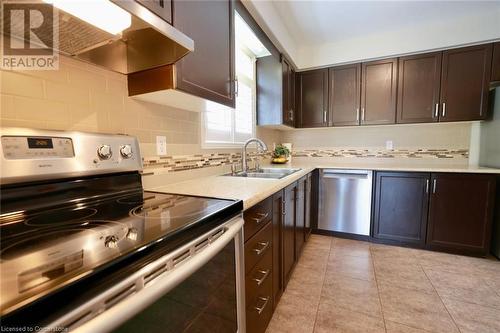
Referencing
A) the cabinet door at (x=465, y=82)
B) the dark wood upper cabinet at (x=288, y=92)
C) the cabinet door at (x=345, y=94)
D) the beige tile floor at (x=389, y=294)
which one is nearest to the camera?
the beige tile floor at (x=389, y=294)

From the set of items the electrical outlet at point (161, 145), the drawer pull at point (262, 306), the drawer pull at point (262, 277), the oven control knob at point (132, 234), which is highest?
the electrical outlet at point (161, 145)

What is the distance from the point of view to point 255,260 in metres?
1.13

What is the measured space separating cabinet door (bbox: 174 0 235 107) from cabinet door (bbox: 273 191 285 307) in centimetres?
71

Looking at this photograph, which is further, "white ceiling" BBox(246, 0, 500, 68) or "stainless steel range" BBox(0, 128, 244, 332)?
"white ceiling" BBox(246, 0, 500, 68)

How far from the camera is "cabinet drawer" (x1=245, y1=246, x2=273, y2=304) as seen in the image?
107 cm

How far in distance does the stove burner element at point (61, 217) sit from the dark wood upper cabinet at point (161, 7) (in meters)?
0.77

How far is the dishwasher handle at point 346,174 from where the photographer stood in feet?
8.39

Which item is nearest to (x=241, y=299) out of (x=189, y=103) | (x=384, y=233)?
(x=189, y=103)

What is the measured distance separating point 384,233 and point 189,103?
2519 millimetres

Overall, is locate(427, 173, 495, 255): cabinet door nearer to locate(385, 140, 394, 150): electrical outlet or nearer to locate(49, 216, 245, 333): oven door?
locate(385, 140, 394, 150): electrical outlet

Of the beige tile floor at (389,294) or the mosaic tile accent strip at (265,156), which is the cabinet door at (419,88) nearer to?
the mosaic tile accent strip at (265,156)

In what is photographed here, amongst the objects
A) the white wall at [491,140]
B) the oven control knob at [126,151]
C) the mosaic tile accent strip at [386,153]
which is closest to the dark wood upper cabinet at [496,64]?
the white wall at [491,140]

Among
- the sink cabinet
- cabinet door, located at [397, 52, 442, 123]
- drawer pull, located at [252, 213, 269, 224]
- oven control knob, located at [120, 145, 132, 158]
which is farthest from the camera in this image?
cabinet door, located at [397, 52, 442, 123]

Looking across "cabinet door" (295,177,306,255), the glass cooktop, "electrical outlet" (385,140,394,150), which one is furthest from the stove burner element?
"electrical outlet" (385,140,394,150)
